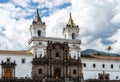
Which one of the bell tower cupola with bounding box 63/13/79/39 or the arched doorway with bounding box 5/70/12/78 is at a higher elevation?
the bell tower cupola with bounding box 63/13/79/39

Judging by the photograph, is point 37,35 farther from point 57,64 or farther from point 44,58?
point 57,64

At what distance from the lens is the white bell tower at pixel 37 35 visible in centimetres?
7862

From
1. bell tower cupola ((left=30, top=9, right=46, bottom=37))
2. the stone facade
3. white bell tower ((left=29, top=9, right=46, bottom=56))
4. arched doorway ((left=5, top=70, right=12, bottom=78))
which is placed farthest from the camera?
bell tower cupola ((left=30, top=9, right=46, bottom=37))

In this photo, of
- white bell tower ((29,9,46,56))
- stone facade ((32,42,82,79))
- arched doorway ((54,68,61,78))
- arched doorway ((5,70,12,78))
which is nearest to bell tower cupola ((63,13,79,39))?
stone facade ((32,42,82,79))

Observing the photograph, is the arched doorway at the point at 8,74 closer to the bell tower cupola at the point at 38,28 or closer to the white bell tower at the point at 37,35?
the white bell tower at the point at 37,35

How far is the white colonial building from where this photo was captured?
249ft

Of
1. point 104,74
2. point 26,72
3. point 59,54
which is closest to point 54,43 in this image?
point 59,54

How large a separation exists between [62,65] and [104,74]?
11704 millimetres

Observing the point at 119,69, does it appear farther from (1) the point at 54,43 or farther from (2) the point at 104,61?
(1) the point at 54,43

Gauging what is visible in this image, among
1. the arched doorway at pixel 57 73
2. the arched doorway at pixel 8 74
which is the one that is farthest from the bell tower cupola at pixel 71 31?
the arched doorway at pixel 8 74

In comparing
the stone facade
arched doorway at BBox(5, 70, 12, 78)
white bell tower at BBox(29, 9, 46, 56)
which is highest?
white bell tower at BBox(29, 9, 46, 56)

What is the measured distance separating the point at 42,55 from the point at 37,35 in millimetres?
4778

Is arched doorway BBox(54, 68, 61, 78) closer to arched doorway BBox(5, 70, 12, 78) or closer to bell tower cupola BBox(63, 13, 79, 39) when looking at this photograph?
bell tower cupola BBox(63, 13, 79, 39)

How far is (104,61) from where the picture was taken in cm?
8644
